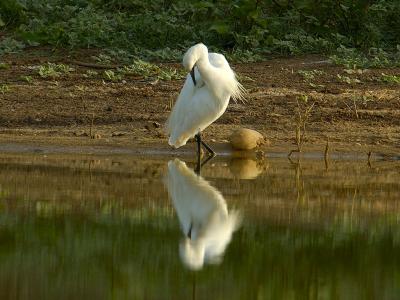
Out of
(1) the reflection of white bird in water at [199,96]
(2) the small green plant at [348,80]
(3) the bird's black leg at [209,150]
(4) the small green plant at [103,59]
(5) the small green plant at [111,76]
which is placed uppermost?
(1) the reflection of white bird in water at [199,96]

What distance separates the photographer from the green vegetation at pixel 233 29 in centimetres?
1603

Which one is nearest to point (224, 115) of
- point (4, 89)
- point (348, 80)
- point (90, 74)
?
point (348, 80)

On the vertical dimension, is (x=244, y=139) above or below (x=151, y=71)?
above

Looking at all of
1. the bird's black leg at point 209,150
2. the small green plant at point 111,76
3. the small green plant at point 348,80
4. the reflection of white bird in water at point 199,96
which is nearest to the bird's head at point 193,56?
the reflection of white bird in water at point 199,96

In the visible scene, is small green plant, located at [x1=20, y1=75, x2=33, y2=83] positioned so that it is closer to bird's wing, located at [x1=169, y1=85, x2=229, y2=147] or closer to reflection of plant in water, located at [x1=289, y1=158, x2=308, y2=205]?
bird's wing, located at [x1=169, y1=85, x2=229, y2=147]

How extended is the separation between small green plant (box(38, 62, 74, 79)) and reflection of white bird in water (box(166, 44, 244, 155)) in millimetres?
2877

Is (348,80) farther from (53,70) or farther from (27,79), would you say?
(27,79)

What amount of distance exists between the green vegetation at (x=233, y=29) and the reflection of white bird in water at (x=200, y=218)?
17.3 feet

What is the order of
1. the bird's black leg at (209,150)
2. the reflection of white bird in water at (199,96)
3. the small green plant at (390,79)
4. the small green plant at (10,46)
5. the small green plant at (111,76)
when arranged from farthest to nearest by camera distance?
1. the small green plant at (10,46)
2. the small green plant at (111,76)
3. the small green plant at (390,79)
4. the bird's black leg at (209,150)
5. the reflection of white bird in water at (199,96)

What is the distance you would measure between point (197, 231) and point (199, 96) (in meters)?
4.27

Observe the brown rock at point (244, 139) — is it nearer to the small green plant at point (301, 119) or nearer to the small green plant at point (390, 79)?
the small green plant at point (301, 119)

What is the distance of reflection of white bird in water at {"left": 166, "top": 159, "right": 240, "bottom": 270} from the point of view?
25.4 feet

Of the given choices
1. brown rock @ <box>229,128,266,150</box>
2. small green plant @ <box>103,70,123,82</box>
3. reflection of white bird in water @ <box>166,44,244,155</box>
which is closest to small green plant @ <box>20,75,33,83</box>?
small green plant @ <box>103,70,123,82</box>

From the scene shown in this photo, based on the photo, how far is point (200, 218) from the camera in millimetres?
8938
